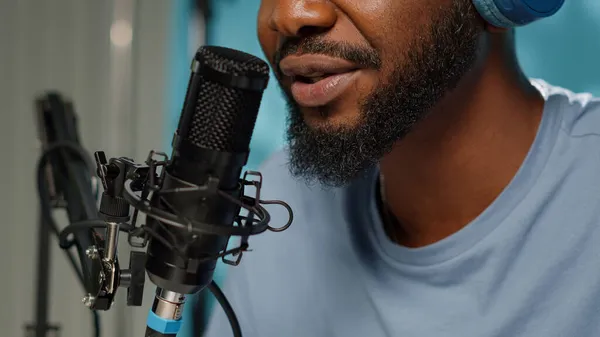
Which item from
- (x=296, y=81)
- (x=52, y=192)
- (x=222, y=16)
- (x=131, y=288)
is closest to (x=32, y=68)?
(x=222, y=16)

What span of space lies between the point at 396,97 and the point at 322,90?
9 centimetres

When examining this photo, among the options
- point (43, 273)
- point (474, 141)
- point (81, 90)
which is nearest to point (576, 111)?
point (474, 141)

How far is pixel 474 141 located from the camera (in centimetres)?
A: 95

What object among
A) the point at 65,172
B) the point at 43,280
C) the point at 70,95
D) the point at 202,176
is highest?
the point at 202,176

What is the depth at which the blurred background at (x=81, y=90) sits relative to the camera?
6.15 feet

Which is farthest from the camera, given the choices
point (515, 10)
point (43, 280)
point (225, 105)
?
point (43, 280)

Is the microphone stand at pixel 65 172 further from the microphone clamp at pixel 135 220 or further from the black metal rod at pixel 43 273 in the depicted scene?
the black metal rod at pixel 43 273

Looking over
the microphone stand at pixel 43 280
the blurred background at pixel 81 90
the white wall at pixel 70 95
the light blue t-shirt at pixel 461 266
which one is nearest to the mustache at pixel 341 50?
the light blue t-shirt at pixel 461 266

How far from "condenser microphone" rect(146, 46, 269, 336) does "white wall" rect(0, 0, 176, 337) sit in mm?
1348

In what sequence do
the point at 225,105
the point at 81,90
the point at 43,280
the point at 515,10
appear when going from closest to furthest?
the point at 225,105, the point at 515,10, the point at 43,280, the point at 81,90

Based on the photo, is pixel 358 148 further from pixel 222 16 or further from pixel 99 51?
pixel 99 51

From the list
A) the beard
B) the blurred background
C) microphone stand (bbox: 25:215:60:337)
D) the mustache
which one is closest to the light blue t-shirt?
the beard

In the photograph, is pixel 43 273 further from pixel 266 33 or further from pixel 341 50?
pixel 341 50

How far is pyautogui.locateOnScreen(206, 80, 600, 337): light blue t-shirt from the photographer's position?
34.9 inches
